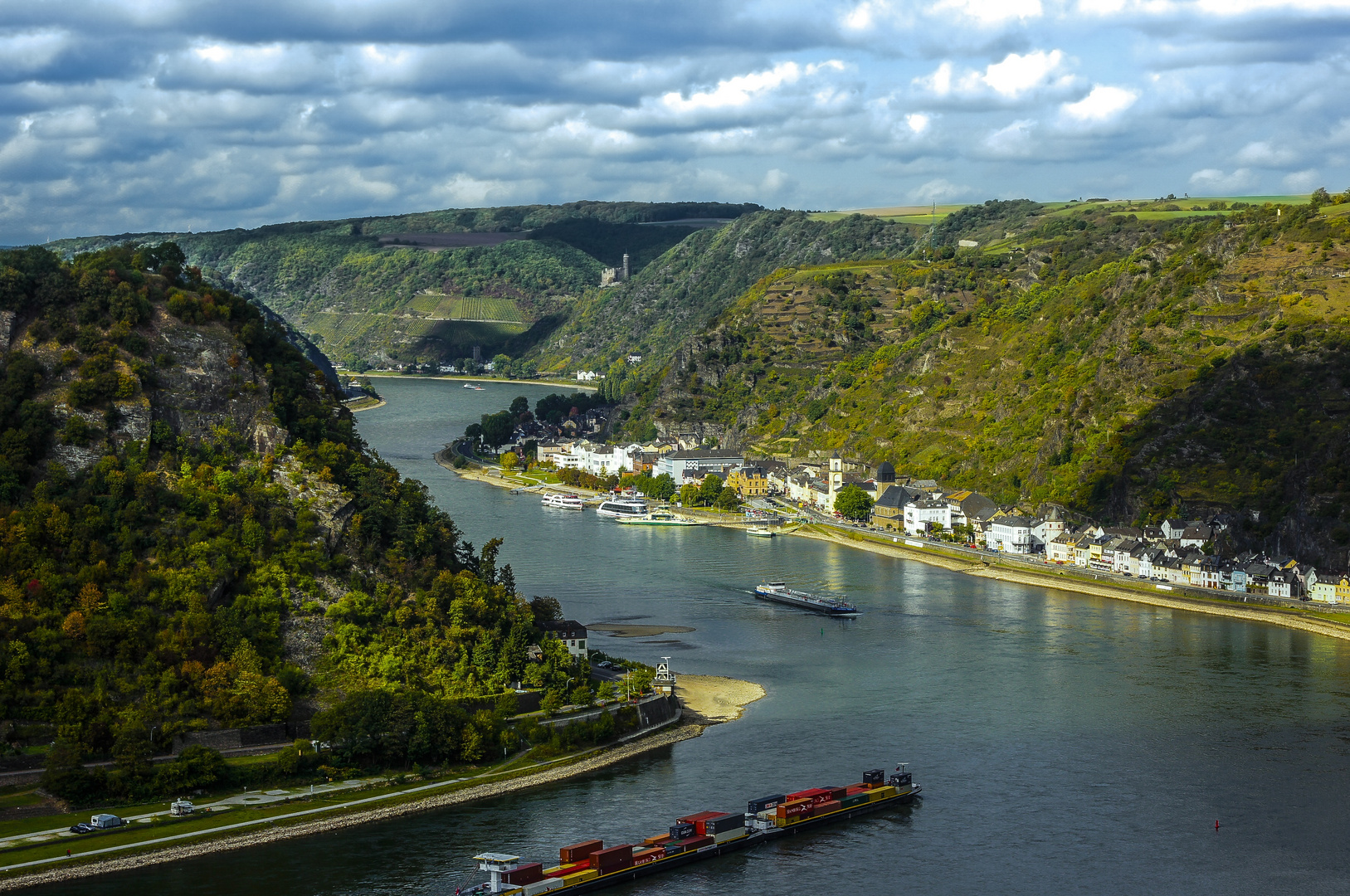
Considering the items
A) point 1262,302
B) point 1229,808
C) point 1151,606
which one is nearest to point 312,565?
point 1229,808

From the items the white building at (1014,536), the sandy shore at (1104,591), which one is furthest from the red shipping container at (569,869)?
the white building at (1014,536)

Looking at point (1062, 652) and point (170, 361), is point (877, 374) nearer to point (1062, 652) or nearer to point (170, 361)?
point (1062, 652)

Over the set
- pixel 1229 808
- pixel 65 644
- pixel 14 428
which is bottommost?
pixel 1229 808

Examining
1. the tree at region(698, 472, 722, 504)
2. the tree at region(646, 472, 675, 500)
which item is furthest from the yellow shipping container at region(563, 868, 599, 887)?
the tree at region(646, 472, 675, 500)

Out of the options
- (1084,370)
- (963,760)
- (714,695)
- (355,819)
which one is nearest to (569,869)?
(355,819)

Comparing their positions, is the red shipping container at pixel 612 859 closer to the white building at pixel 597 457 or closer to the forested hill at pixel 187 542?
the forested hill at pixel 187 542
